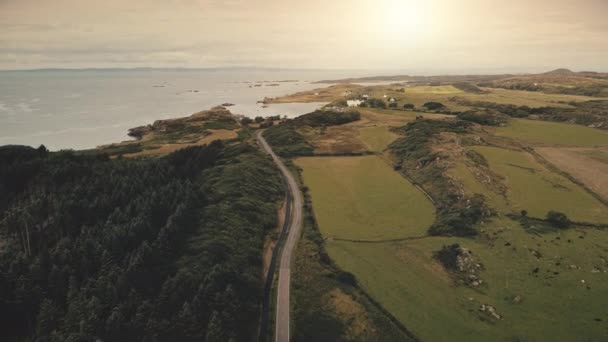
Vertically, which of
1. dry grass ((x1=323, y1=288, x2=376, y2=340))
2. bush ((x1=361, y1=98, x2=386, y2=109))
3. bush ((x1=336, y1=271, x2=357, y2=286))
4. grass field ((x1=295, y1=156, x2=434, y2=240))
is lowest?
dry grass ((x1=323, y1=288, x2=376, y2=340))

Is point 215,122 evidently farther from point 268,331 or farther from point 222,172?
point 268,331

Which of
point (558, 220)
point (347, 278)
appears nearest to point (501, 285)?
point (347, 278)

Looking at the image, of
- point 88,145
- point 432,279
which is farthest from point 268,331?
point 88,145

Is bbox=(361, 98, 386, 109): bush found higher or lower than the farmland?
higher

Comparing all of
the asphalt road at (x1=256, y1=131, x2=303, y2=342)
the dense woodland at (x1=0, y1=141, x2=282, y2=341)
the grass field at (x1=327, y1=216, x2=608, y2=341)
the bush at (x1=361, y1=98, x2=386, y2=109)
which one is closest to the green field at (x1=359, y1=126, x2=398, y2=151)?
the asphalt road at (x1=256, y1=131, x2=303, y2=342)

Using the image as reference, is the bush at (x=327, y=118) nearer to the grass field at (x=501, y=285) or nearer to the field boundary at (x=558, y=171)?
the field boundary at (x=558, y=171)

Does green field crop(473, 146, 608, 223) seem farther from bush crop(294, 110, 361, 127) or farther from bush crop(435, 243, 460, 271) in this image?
bush crop(294, 110, 361, 127)
